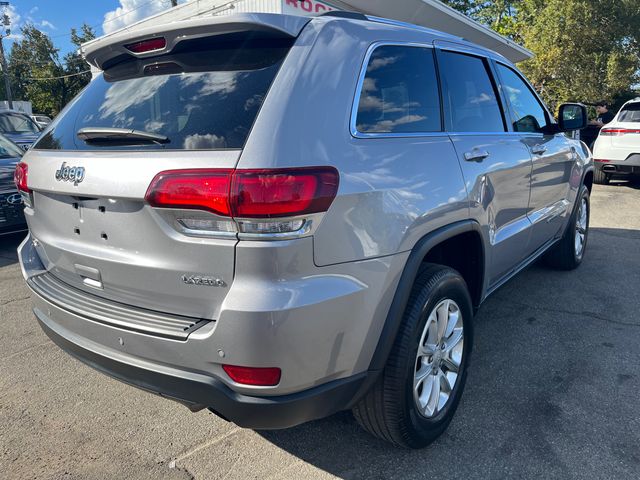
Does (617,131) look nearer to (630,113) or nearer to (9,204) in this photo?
(630,113)

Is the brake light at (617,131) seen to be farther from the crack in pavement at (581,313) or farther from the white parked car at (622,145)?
the crack in pavement at (581,313)

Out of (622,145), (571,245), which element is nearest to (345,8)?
(622,145)

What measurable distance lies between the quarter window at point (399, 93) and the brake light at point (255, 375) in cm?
97

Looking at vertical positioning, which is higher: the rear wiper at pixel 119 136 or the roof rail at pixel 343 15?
the roof rail at pixel 343 15

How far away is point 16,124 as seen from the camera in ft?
→ 33.1

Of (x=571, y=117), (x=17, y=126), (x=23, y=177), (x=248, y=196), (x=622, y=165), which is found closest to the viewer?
(x=248, y=196)

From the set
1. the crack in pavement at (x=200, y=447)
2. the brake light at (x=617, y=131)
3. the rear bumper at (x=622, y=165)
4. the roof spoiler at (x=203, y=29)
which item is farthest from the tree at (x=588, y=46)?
the crack in pavement at (x=200, y=447)

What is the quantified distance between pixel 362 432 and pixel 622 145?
936cm

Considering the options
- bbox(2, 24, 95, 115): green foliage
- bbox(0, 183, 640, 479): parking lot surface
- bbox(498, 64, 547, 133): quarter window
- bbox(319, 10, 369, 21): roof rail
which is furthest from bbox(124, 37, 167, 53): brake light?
bbox(2, 24, 95, 115): green foliage

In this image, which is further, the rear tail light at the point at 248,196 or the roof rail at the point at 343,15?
the roof rail at the point at 343,15

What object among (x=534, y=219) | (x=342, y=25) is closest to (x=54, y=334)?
(x=342, y=25)

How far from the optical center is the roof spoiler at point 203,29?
72.5 inches

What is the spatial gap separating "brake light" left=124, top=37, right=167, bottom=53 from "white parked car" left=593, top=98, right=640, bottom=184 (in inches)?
388

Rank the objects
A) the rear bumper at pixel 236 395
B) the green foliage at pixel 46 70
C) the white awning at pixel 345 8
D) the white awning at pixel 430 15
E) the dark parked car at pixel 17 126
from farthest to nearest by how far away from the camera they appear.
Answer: the green foliage at pixel 46 70
the white awning at pixel 430 15
the dark parked car at pixel 17 126
the white awning at pixel 345 8
the rear bumper at pixel 236 395
